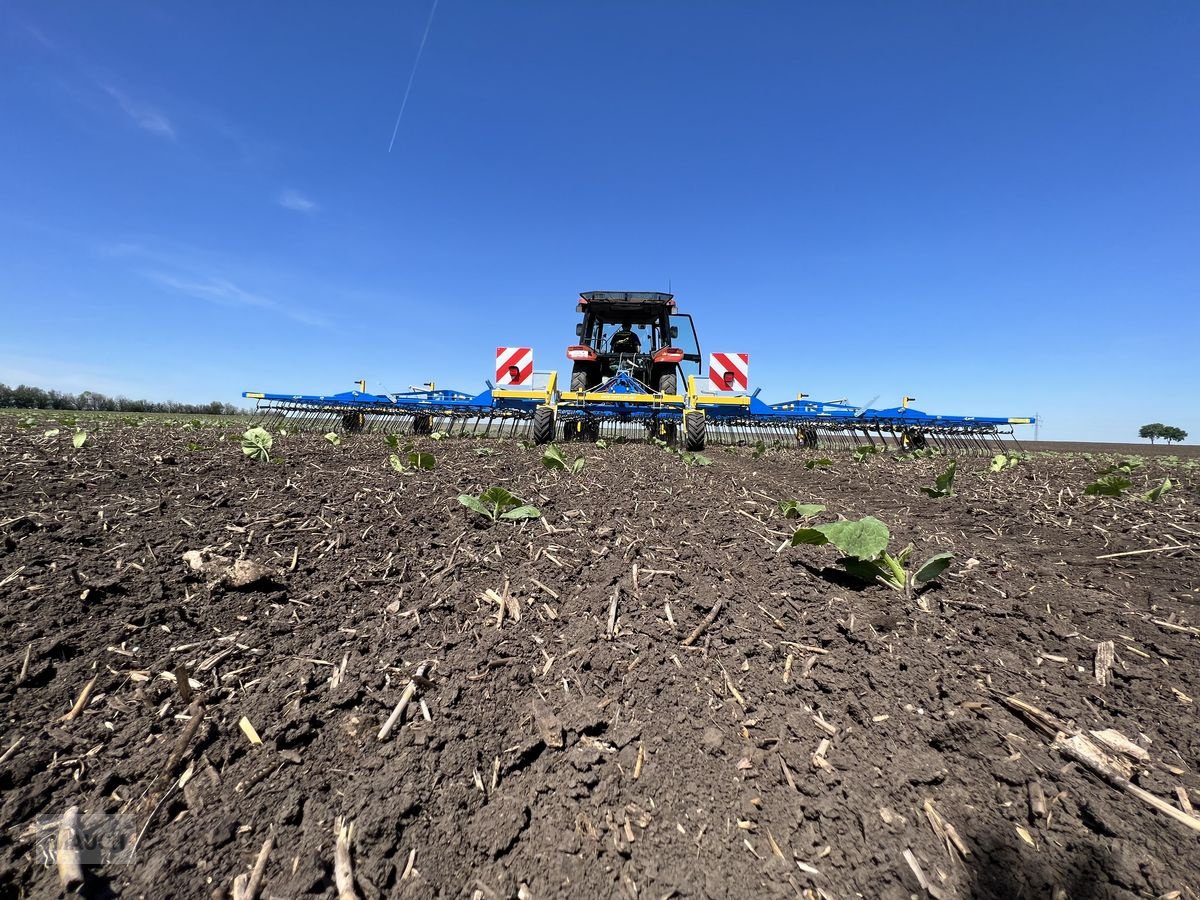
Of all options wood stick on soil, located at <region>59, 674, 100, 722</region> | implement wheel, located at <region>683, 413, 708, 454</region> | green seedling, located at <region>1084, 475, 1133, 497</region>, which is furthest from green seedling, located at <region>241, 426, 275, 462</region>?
implement wheel, located at <region>683, 413, 708, 454</region>

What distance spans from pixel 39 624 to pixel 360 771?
1222 mm

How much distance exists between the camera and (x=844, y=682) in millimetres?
1434

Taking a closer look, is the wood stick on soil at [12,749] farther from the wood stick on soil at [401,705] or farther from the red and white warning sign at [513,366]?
the red and white warning sign at [513,366]

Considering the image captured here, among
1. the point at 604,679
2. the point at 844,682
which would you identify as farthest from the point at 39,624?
the point at 844,682

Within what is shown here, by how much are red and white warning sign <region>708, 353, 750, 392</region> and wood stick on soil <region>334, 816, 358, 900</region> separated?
9556 mm

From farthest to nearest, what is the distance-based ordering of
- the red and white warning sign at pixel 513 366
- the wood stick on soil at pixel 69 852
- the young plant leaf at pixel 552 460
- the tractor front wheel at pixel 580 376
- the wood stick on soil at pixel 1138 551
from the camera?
the tractor front wheel at pixel 580 376
the red and white warning sign at pixel 513 366
the young plant leaf at pixel 552 460
the wood stick on soil at pixel 1138 551
the wood stick on soil at pixel 69 852

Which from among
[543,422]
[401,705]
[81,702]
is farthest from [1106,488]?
[543,422]

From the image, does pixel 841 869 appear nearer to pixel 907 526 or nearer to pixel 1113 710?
pixel 1113 710

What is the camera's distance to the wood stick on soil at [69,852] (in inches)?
38.0

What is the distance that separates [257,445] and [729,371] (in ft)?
27.3

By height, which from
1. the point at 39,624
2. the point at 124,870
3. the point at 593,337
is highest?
the point at 593,337

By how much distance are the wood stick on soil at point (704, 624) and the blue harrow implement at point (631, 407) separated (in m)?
6.75

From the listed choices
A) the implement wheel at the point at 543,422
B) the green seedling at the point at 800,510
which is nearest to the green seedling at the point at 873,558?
the green seedling at the point at 800,510

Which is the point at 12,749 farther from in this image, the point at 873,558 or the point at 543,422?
the point at 543,422
